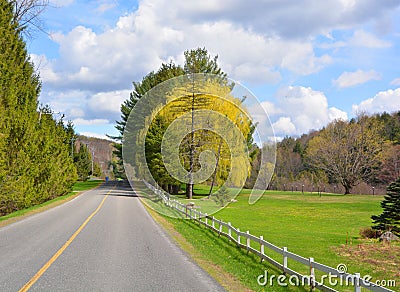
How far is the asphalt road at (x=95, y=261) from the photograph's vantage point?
8.77 m

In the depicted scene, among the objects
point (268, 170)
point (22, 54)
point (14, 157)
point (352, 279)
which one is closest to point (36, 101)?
point (22, 54)

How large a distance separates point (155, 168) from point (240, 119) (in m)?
9.32

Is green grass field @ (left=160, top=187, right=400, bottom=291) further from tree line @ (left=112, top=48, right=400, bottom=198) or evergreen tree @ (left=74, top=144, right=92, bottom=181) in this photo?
evergreen tree @ (left=74, top=144, right=92, bottom=181)

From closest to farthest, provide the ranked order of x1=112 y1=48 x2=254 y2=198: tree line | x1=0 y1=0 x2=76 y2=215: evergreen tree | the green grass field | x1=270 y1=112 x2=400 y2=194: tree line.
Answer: the green grass field
x1=0 y1=0 x2=76 y2=215: evergreen tree
x1=112 y1=48 x2=254 y2=198: tree line
x1=270 y1=112 x2=400 y2=194: tree line

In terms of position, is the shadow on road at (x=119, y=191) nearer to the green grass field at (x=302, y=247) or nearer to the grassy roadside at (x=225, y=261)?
the green grass field at (x=302, y=247)

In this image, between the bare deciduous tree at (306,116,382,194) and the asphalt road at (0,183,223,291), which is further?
the bare deciduous tree at (306,116,382,194)

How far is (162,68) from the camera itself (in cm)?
5781

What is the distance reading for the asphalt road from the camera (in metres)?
8.77

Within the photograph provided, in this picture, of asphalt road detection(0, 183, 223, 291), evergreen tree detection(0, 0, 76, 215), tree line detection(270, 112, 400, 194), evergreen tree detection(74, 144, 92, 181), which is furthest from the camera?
evergreen tree detection(74, 144, 92, 181)

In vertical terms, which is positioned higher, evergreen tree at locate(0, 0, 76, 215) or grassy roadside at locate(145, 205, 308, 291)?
evergreen tree at locate(0, 0, 76, 215)

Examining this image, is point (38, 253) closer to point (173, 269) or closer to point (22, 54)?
point (173, 269)

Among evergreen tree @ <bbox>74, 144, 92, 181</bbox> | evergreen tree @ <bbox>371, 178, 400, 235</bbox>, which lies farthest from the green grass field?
evergreen tree @ <bbox>74, 144, 92, 181</bbox>

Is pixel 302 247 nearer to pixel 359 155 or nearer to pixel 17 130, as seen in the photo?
pixel 17 130

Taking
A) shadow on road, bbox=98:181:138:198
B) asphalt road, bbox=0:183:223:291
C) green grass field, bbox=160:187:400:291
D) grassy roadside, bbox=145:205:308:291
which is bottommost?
green grass field, bbox=160:187:400:291
